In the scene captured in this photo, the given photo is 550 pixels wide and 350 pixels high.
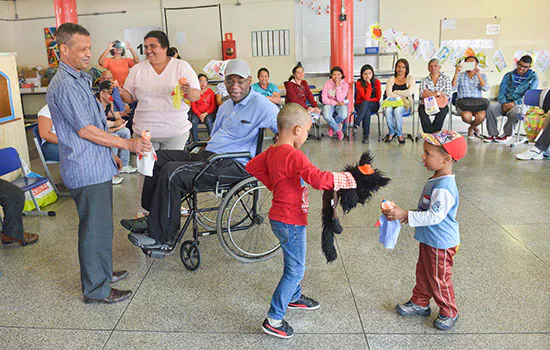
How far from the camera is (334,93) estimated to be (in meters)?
7.39

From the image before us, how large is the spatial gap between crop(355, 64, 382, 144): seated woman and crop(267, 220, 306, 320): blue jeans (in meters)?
5.32

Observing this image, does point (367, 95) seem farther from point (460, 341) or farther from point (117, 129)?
point (460, 341)

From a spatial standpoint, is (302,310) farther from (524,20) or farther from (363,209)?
(524,20)

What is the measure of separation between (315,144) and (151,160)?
4.79 m

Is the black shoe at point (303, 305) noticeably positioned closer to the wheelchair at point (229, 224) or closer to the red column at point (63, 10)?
the wheelchair at point (229, 224)

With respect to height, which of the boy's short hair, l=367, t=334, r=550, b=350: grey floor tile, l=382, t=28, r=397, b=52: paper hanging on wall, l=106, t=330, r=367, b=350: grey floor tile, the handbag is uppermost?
l=382, t=28, r=397, b=52: paper hanging on wall

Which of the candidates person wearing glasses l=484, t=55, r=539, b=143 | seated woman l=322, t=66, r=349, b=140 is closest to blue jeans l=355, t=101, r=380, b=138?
seated woman l=322, t=66, r=349, b=140

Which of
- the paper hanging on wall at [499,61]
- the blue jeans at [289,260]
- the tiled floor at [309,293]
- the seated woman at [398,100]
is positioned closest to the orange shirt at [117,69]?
the seated woman at [398,100]

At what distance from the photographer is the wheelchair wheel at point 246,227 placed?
276 cm

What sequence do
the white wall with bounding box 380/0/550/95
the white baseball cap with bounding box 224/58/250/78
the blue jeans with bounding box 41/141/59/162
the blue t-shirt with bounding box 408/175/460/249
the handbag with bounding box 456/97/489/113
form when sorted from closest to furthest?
1. the blue t-shirt with bounding box 408/175/460/249
2. the white baseball cap with bounding box 224/58/250/78
3. the blue jeans with bounding box 41/141/59/162
4. the handbag with bounding box 456/97/489/113
5. the white wall with bounding box 380/0/550/95

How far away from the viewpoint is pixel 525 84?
663cm

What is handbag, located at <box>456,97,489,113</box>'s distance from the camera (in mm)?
6863

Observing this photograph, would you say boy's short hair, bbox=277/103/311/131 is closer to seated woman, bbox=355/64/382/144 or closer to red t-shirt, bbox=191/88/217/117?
seated woman, bbox=355/64/382/144

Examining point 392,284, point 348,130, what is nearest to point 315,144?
point 348,130
